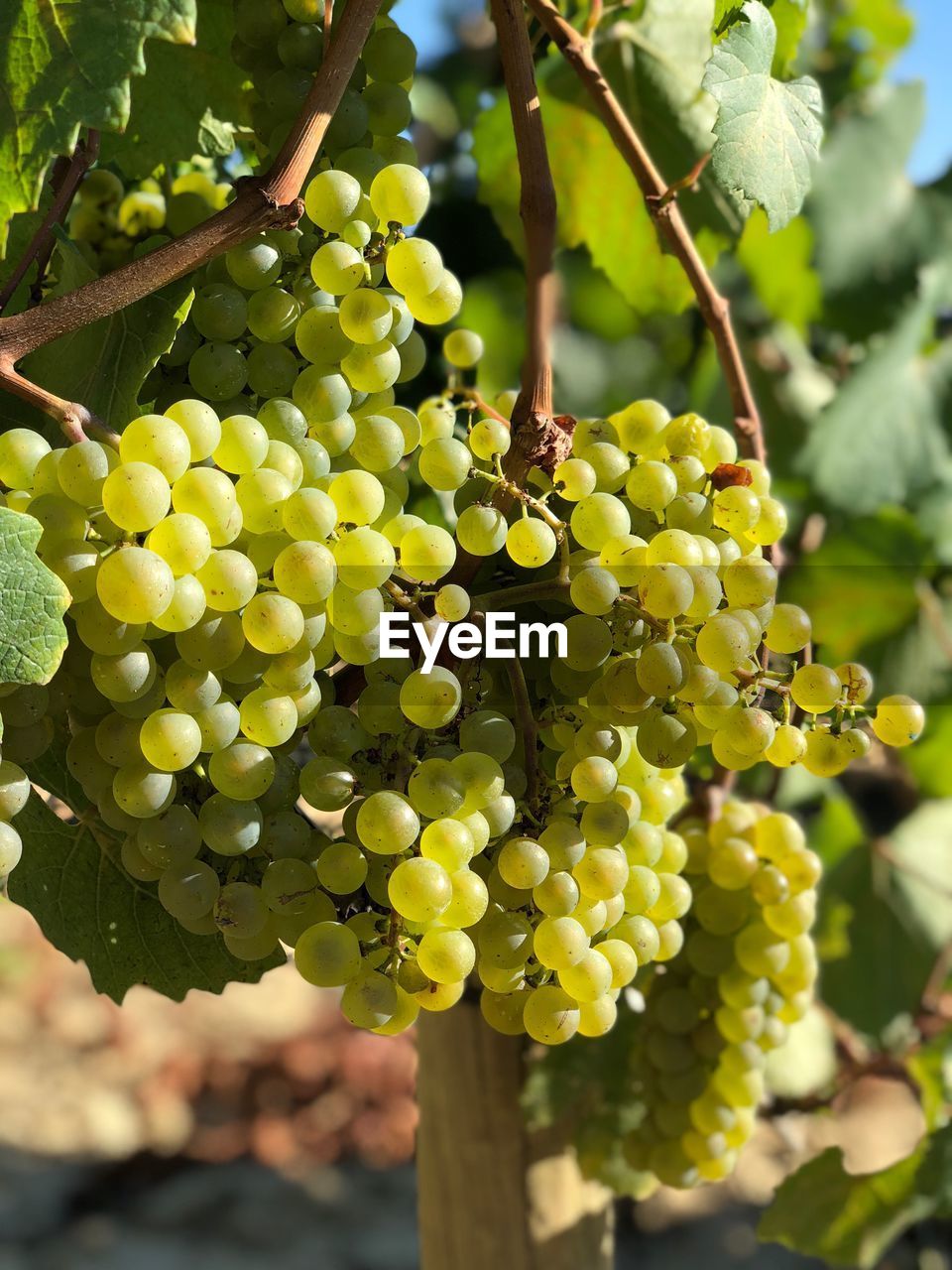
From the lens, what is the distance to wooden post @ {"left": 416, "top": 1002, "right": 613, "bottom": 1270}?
0.69 m

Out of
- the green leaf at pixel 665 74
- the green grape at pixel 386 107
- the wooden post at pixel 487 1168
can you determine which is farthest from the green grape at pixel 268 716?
the green leaf at pixel 665 74

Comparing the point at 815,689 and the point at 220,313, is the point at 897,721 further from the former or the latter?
the point at 220,313

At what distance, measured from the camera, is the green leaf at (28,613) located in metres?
0.31

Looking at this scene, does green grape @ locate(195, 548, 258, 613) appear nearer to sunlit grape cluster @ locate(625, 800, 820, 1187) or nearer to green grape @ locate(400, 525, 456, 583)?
green grape @ locate(400, 525, 456, 583)

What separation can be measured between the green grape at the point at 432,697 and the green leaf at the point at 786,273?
34.2 inches

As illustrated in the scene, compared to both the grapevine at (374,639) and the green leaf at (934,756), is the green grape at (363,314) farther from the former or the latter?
the green leaf at (934,756)

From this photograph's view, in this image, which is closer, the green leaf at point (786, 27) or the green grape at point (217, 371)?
the green grape at point (217, 371)

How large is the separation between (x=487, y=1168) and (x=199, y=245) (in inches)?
21.7

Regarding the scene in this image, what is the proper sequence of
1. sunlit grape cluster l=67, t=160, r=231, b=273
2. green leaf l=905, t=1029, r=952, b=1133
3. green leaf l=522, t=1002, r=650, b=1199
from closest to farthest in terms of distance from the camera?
sunlit grape cluster l=67, t=160, r=231, b=273 < green leaf l=522, t=1002, r=650, b=1199 < green leaf l=905, t=1029, r=952, b=1133

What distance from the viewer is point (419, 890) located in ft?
1.15

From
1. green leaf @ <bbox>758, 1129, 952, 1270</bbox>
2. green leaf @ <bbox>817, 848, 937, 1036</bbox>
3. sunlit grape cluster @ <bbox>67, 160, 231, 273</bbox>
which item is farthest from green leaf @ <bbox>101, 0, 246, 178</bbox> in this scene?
green leaf @ <bbox>817, 848, 937, 1036</bbox>

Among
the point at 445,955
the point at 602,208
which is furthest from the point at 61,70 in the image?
the point at 602,208

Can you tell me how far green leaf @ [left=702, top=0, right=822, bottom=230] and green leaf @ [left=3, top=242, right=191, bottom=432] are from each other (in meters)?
0.21

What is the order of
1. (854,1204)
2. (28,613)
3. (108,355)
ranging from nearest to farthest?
(28,613)
(108,355)
(854,1204)
